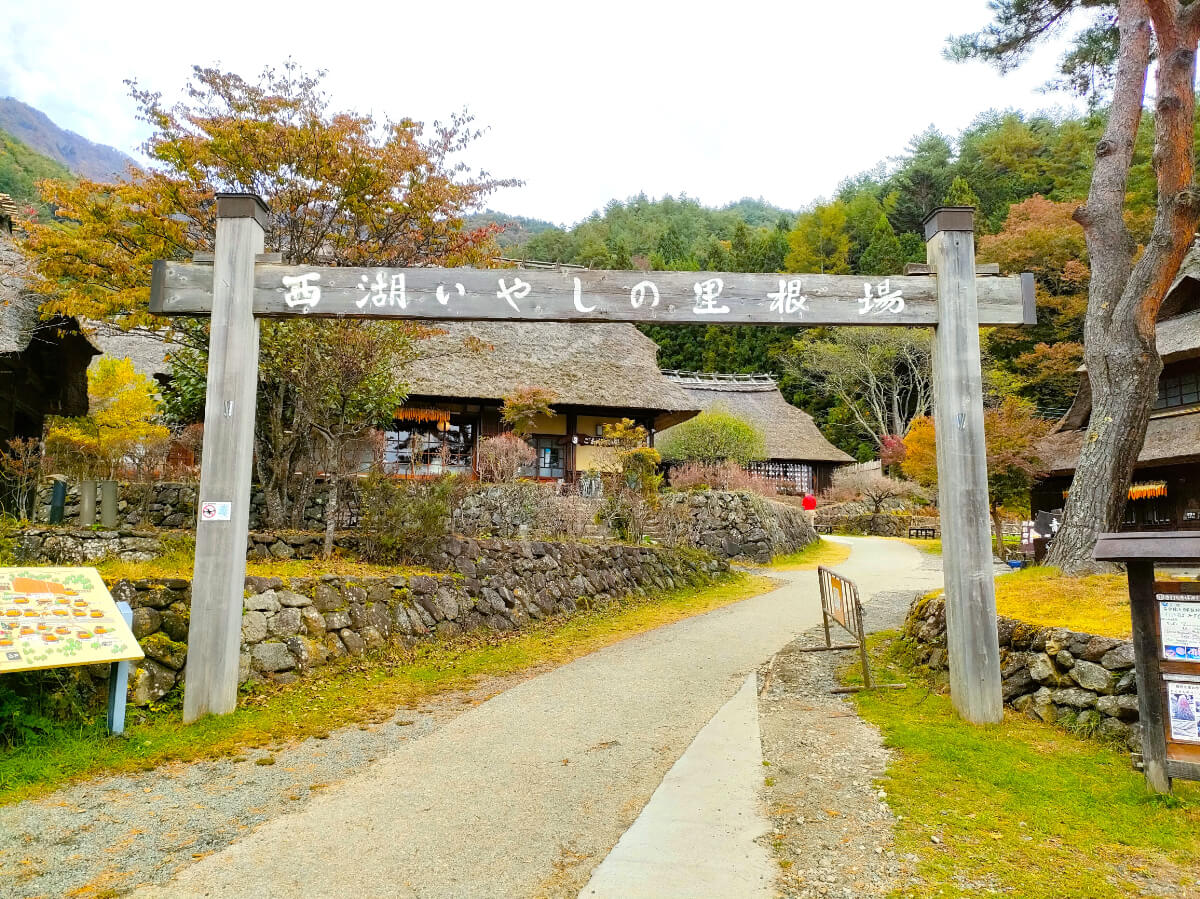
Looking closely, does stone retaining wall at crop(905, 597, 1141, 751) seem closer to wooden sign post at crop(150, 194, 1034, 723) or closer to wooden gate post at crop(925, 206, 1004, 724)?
wooden gate post at crop(925, 206, 1004, 724)

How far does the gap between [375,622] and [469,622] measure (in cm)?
146

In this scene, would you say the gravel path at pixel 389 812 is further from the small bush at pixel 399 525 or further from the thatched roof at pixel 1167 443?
the thatched roof at pixel 1167 443

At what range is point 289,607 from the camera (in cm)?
638

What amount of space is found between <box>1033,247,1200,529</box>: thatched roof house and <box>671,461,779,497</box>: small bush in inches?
322

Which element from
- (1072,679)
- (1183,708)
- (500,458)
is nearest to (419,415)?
(500,458)

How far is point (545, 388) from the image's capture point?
1906 centimetres

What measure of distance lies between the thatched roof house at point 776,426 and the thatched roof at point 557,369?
8023 mm

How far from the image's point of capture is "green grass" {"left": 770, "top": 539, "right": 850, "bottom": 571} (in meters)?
18.7

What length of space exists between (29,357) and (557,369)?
11.7m

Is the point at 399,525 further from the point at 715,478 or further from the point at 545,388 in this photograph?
the point at 715,478

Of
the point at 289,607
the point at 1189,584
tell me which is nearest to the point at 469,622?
the point at 289,607

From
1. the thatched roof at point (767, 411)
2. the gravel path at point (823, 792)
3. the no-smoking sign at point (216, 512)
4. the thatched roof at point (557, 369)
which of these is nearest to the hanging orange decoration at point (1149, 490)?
the thatched roof at point (557, 369)

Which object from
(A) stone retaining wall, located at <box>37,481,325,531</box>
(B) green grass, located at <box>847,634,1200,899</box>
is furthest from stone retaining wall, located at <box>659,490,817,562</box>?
(B) green grass, located at <box>847,634,1200,899</box>

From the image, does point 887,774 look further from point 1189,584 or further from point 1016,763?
point 1189,584
